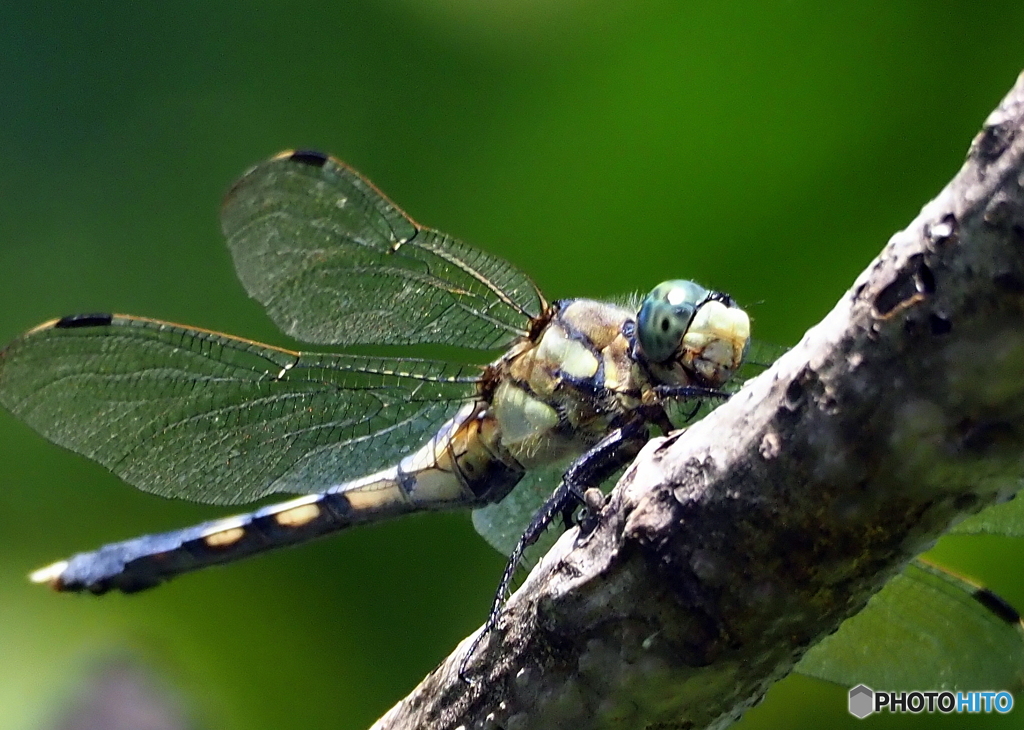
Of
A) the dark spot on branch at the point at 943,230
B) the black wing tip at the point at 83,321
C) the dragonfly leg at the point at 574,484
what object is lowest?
the dark spot on branch at the point at 943,230

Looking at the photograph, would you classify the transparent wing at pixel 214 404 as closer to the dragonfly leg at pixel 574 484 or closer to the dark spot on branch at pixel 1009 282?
the dragonfly leg at pixel 574 484

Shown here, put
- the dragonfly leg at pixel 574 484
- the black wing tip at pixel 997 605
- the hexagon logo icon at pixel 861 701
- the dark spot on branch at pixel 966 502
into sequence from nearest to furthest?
the dark spot on branch at pixel 966 502 < the dragonfly leg at pixel 574 484 < the black wing tip at pixel 997 605 < the hexagon logo icon at pixel 861 701

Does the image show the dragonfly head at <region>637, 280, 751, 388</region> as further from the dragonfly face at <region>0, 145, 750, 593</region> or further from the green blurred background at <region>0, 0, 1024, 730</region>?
the green blurred background at <region>0, 0, 1024, 730</region>

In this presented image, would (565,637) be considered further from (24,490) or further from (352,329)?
(24,490)

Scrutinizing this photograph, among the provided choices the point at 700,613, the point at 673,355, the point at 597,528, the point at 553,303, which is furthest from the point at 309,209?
the point at 700,613

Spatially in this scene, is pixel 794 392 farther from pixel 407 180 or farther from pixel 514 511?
pixel 407 180

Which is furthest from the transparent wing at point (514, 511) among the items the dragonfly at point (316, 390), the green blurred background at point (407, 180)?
the green blurred background at point (407, 180)

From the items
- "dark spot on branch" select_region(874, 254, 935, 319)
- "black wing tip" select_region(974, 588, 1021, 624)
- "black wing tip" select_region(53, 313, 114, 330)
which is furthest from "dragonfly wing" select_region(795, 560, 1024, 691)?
"black wing tip" select_region(53, 313, 114, 330)

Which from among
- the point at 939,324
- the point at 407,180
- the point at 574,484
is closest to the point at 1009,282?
the point at 939,324
